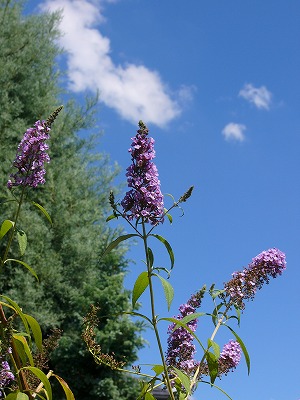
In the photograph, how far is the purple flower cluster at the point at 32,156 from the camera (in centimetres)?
172

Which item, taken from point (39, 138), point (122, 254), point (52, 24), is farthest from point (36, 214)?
point (39, 138)

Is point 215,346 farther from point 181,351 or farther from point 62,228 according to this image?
point 62,228

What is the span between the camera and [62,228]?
34.4 ft

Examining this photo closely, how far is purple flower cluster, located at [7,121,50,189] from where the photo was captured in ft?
5.64

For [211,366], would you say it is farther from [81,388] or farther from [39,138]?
[81,388]

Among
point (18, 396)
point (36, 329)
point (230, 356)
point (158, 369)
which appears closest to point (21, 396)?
point (18, 396)

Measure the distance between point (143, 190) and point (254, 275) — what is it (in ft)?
1.95

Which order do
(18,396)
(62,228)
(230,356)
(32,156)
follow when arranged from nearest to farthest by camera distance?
(18,396) < (32,156) < (230,356) < (62,228)

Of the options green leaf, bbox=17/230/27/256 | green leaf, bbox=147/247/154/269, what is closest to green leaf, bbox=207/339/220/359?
green leaf, bbox=147/247/154/269

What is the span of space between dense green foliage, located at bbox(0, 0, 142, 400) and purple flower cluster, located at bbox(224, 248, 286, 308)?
6287 mm

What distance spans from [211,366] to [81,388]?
7652 mm

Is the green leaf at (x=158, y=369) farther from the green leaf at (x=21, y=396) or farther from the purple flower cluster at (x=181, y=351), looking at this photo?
the green leaf at (x=21, y=396)

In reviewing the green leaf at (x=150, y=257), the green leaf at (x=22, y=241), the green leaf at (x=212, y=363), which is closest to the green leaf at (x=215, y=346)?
the green leaf at (x=212, y=363)

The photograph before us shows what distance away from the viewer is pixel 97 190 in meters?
11.7
